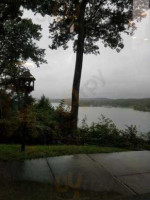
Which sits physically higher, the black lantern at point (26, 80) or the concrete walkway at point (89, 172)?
the black lantern at point (26, 80)

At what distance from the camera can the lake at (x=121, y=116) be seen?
1065 cm

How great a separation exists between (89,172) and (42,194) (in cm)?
147

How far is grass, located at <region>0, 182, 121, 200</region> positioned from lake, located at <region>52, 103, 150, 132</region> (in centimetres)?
648

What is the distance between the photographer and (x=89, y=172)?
495cm


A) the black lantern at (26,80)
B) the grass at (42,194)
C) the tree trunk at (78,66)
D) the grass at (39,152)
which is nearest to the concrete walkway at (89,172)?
the grass at (42,194)

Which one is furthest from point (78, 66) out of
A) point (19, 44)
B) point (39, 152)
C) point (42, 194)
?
point (19, 44)

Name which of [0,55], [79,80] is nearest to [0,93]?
[0,55]

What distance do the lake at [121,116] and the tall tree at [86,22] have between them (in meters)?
0.81

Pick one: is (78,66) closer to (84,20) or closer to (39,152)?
(84,20)

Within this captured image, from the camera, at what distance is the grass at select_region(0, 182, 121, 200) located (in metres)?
3.72

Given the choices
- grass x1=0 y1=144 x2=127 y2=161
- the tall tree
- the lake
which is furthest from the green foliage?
grass x1=0 y1=144 x2=127 y2=161

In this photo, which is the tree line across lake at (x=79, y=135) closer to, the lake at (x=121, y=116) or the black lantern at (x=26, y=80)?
the lake at (x=121, y=116)

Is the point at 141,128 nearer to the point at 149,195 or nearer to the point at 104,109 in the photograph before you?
the point at 104,109

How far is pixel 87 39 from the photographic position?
1321 cm
